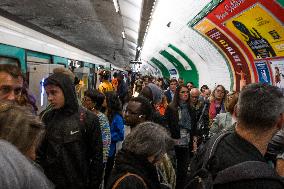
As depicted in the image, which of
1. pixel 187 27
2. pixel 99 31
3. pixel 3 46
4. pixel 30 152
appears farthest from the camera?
pixel 99 31

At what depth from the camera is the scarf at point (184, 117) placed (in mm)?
5391

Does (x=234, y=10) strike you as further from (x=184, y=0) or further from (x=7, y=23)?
(x=7, y=23)

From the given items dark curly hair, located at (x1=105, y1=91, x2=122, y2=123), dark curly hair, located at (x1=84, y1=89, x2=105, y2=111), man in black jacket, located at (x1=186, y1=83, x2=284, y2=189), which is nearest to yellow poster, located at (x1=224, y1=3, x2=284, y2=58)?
dark curly hair, located at (x1=105, y1=91, x2=122, y2=123)

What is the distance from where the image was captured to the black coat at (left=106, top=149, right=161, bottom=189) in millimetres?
1916

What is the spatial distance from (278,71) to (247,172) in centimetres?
584

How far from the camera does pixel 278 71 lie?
6.94 m

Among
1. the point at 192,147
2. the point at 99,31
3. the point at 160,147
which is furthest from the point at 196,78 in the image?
the point at 160,147

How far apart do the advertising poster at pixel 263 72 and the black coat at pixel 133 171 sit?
601 cm

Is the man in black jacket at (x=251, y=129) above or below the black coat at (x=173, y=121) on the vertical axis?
above

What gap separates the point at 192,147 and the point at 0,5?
7.99 m

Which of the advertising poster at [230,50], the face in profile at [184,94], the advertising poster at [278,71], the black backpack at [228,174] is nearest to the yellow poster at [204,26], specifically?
Answer: the advertising poster at [230,50]

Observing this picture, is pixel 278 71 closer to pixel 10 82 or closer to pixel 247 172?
pixel 10 82

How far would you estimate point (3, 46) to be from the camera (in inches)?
193

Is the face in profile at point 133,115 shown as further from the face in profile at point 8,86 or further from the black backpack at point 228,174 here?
the black backpack at point 228,174
